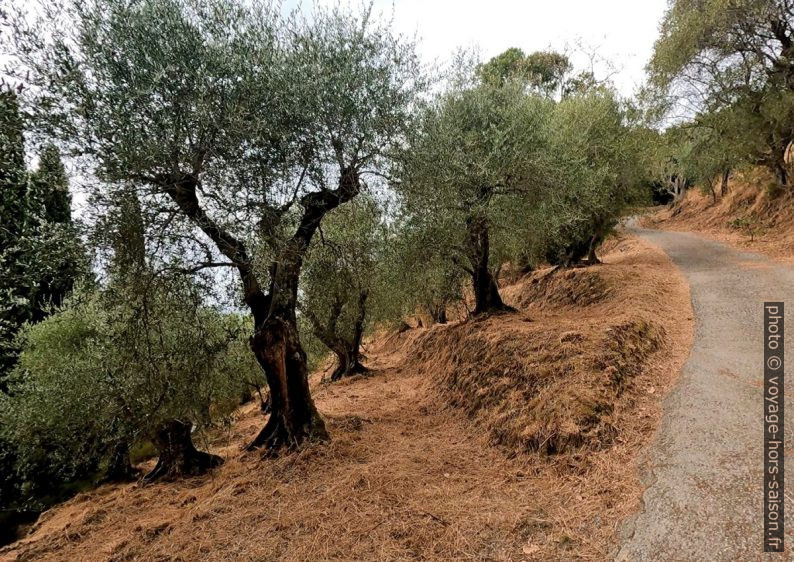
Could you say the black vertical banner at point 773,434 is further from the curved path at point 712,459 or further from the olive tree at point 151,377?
the olive tree at point 151,377

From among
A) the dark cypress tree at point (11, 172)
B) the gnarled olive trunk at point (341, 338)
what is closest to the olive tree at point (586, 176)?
the gnarled olive trunk at point (341, 338)

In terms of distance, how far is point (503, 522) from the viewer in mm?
4516

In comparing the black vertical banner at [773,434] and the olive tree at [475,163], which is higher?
the olive tree at [475,163]

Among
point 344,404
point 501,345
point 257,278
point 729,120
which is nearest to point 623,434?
point 501,345

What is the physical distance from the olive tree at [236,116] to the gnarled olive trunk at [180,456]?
2567 mm

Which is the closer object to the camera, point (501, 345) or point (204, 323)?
point (204, 323)

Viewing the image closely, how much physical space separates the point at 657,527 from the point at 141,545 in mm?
6353

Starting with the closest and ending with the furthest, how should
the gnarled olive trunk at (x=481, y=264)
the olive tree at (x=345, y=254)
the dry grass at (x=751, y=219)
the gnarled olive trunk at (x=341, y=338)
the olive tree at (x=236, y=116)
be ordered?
the olive tree at (x=236, y=116) → the olive tree at (x=345, y=254) → the gnarled olive trunk at (x=481, y=264) → the gnarled olive trunk at (x=341, y=338) → the dry grass at (x=751, y=219)

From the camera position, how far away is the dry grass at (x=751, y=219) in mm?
17806

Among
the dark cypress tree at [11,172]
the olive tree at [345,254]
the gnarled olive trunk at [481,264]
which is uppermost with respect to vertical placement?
the dark cypress tree at [11,172]

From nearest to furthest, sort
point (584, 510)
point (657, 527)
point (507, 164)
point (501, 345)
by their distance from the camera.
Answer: point (657, 527), point (584, 510), point (501, 345), point (507, 164)

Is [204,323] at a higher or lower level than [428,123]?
lower

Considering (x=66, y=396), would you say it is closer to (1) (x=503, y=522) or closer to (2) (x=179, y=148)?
(2) (x=179, y=148)

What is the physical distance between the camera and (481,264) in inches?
505
